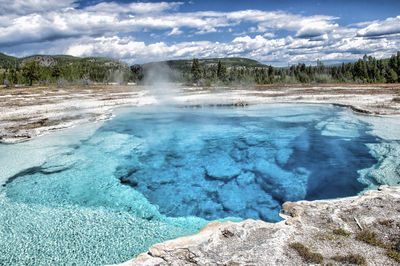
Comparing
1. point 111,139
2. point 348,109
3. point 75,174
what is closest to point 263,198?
point 75,174

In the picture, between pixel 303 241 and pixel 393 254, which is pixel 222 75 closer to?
pixel 303 241

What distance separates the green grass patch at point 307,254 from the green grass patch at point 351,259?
0.25 m

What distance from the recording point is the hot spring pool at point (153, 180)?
674 cm

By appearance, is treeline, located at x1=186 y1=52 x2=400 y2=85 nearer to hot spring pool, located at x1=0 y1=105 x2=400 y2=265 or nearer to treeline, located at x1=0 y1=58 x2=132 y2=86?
treeline, located at x1=0 y1=58 x2=132 y2=86

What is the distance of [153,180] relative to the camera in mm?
10625

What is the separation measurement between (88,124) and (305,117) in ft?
55.8

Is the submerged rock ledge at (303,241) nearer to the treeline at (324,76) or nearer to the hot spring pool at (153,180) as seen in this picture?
the hot spring pool at (153,180)

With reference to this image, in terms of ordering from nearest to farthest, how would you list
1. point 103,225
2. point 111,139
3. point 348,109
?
1. point 103,225
2. point 111,139
3. point 348,109

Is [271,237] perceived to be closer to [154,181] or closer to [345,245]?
[345,245]

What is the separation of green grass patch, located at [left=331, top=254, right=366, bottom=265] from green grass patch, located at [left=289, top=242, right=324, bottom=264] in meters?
0.25

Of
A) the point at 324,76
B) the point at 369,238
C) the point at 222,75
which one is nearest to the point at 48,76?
the point at 222,75

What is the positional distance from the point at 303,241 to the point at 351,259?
0.87 m

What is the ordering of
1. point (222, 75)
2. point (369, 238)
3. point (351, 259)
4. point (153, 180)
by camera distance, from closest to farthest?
1. point (351, 259)
2. point (369, 238)
3. point (153, 180)
4. point (222, 75)

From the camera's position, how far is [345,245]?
189 inches
